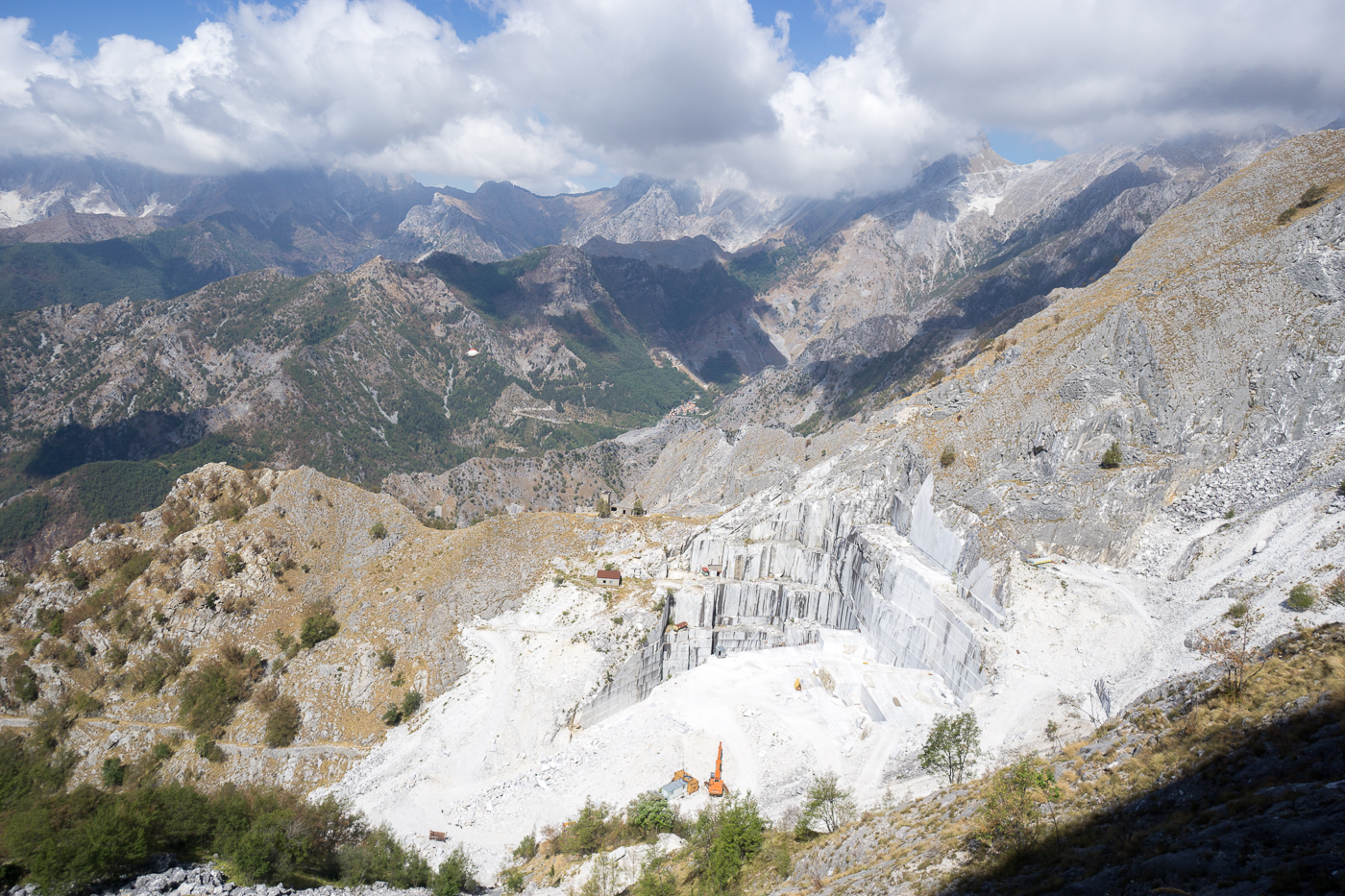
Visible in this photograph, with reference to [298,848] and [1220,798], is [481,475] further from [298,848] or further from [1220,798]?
[1220,798]

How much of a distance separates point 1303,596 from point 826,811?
31334 mm

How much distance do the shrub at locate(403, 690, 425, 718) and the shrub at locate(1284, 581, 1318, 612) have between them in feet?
206

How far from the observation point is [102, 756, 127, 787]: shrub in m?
41.0

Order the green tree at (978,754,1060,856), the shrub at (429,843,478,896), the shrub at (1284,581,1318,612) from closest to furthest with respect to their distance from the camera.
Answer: the green tree at (978,754,1060,856) < the shrub at (429,843,478,896) < the shrub at (1284,581,1318,612)

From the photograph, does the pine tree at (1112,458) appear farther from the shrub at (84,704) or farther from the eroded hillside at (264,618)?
the shrub at (84,704)

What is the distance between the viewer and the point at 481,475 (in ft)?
564

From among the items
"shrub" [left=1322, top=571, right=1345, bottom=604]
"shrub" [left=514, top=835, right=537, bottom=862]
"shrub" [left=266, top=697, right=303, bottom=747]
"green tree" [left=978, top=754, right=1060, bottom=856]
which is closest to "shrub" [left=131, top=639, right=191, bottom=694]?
"shrub" [left=266, top=697, right=303, bottom=747]

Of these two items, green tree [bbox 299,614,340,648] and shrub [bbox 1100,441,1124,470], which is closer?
green tree [bbox 299,614,340,648]

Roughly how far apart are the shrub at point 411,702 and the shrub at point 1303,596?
6267 cm

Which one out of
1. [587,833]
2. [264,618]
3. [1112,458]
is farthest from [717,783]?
[1112,458]

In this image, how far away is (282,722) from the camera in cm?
4609

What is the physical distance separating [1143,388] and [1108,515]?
53.4 feet

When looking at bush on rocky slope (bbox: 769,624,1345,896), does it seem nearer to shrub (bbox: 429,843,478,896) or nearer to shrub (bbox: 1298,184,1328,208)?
shrub (bbox: 429,843,478,896)

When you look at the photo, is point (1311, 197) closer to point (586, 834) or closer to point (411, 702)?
point (586, 834)
